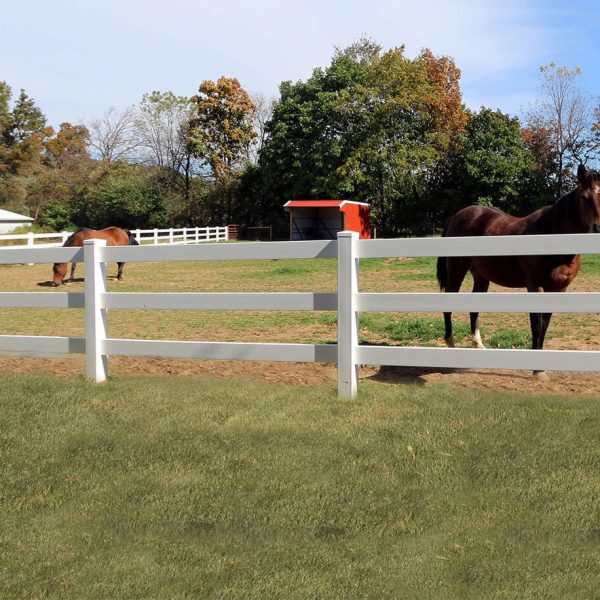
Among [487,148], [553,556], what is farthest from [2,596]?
[487,148]

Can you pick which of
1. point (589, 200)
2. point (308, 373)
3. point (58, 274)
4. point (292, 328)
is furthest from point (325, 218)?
point (308, 373)

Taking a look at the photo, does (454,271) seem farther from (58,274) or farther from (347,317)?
(58,274)

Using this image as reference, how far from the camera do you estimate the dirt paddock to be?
19.1 feet

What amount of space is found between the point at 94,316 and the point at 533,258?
13.2 ft

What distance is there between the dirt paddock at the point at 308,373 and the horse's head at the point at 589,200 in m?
1.42

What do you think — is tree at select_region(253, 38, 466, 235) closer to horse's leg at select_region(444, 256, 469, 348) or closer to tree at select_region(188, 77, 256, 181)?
tree at select_region(188, 77, 256, 181)

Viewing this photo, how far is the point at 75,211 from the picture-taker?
60.1 m

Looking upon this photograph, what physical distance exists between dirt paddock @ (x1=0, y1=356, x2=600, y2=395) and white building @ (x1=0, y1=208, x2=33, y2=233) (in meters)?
56.0

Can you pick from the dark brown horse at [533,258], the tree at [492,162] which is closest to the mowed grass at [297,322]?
the dark brown horse at [533,258]

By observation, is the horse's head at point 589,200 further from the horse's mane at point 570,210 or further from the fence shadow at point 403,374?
the fence shadow at point 403,374

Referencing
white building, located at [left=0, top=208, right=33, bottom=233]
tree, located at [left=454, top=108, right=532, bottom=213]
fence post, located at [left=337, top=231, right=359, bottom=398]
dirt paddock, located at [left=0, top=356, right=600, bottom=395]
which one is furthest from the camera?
white building, located at [left=0, top=208, right=33, bottom=233]

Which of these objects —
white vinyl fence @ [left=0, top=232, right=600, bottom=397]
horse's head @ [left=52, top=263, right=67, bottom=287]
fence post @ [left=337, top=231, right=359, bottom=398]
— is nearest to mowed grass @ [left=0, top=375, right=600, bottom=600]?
fence post @ [left=337, top=231, right=359, bottom=398]

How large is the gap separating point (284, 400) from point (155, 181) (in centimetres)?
6199

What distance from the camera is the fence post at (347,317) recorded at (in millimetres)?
5328
